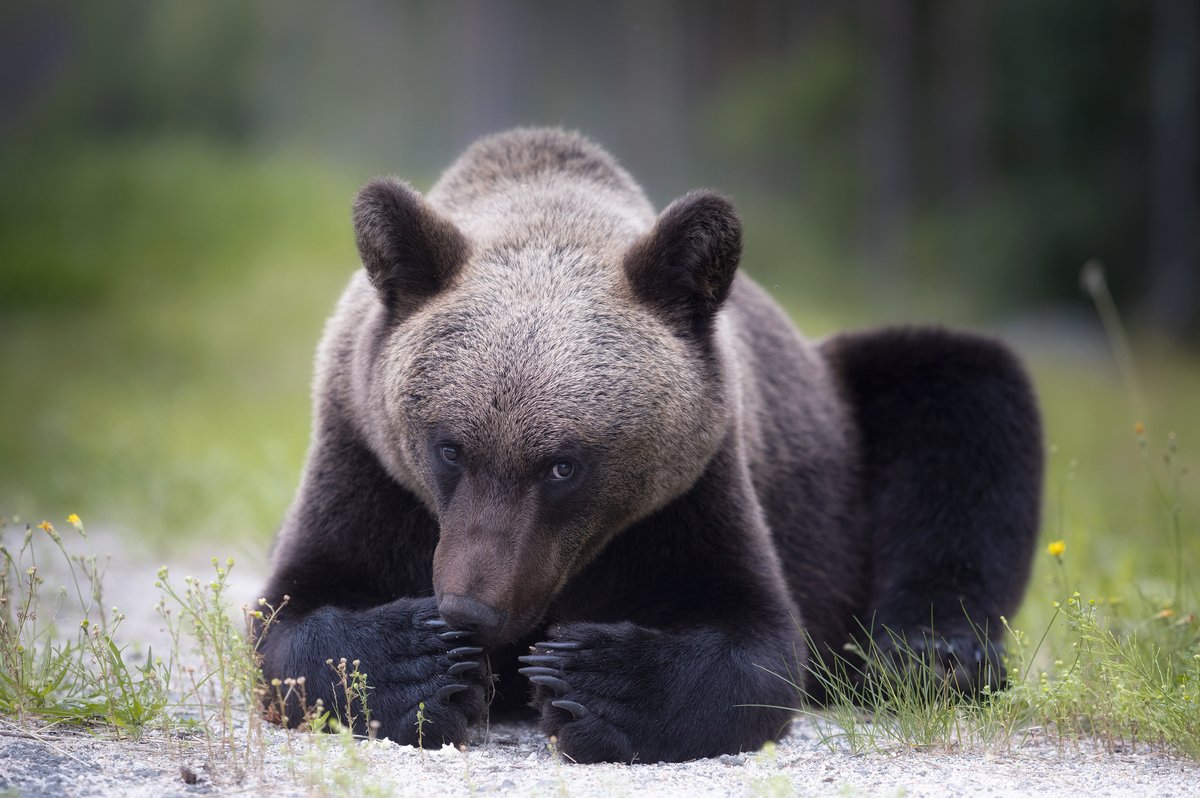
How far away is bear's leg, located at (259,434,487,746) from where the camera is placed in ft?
13.2

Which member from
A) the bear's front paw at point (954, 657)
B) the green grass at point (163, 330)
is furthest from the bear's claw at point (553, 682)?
the green grass at point (163, 330)

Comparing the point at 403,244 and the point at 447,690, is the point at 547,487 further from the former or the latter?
the point at 403,244

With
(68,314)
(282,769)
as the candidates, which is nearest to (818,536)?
(282,769)

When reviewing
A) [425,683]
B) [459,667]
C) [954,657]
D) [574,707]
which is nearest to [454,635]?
[459,667]

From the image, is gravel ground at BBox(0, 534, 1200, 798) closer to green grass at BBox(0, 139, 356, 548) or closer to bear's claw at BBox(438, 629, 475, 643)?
bear's claw at BBox(438, 629, 475, 643)

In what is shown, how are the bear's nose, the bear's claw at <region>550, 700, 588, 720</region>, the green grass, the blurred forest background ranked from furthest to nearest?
the blurred forest background, the green grass, the bear's claw at <region>550, 700, 588, 720</region>, the bear's nose

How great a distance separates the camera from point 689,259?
4.22m

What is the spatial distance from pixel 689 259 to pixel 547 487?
92cm

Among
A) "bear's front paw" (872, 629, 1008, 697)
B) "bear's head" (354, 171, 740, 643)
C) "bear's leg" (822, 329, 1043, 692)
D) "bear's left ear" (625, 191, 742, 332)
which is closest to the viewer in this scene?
"bear's head" (354, 171, 740, 643)

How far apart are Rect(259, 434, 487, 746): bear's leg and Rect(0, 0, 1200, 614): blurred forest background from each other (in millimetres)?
3500

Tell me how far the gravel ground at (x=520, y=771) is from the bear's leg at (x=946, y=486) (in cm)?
121

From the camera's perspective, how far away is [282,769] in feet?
11.8

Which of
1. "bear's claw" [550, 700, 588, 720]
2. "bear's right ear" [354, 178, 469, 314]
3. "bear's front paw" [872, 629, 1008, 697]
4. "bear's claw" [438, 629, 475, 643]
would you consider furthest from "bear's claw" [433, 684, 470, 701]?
"bear's front paw" [872, 629, 1008, 697]

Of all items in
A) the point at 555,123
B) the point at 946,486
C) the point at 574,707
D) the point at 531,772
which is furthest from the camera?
the point at 555,123
